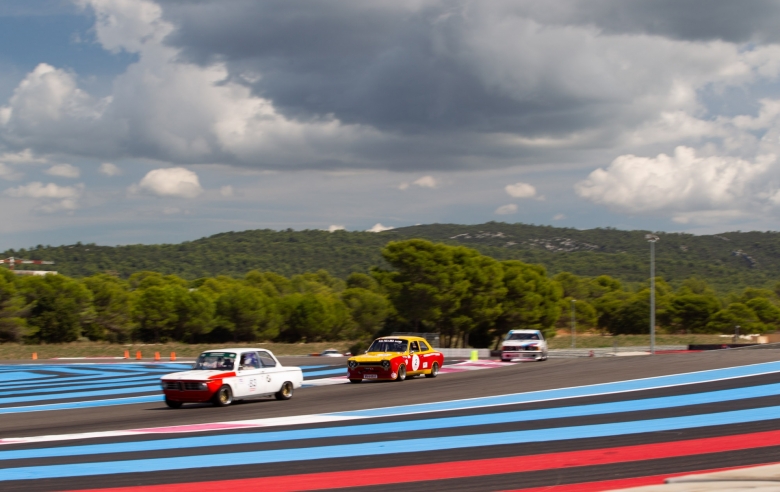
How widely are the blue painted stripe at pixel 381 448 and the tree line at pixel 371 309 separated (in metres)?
59.6

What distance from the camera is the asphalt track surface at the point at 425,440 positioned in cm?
1016

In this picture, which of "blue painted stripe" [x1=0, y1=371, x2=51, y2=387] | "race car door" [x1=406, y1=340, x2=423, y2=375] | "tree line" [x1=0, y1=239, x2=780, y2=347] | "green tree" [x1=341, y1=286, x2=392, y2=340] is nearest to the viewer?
"race car door" [x1=406, y1=340, x2=423, y2=375]

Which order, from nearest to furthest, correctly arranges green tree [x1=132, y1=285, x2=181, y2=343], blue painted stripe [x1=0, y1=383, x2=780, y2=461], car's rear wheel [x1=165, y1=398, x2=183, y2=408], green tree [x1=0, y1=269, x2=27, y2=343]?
blue painted stripe [x1=0, y1=383, x2=780, y2=461], car's rear wheel [x1=165, y1=398, x2=183, y2=408], green tree [x1=0, y1=269, x2=27, y2=343], green tree [x1=132, y1=285, x2=181, y2=343]

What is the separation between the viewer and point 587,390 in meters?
21.1

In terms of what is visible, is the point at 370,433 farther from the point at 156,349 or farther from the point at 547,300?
the point at 547,300

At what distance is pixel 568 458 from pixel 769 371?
15077 millimetres

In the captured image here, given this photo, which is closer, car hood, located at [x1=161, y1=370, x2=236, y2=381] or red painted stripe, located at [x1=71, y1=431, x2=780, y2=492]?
red painted stripe, located at [x1=71, y1=431, x2=780, y2=492]

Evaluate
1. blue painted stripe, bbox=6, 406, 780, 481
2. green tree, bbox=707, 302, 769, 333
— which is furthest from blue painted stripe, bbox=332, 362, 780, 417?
green tree, bbox=707, 302, 769, 333

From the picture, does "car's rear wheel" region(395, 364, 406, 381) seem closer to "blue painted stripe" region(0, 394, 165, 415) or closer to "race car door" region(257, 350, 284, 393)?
"race car door" region(257, 350, 284, 393)

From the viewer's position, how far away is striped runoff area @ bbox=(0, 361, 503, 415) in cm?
2298

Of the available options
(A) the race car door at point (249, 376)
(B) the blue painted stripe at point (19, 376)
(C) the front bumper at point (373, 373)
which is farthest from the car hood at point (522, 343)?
(B) the blue painted stripe at point (19, 376)

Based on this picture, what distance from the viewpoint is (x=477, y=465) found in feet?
35.9

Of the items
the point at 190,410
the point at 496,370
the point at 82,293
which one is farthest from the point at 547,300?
the point at 190,410

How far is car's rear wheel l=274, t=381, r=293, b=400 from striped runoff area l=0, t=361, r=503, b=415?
4.40 m
